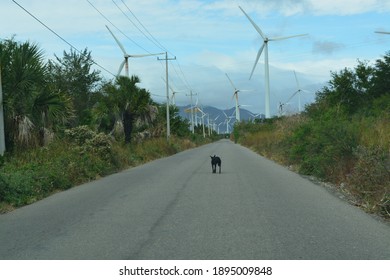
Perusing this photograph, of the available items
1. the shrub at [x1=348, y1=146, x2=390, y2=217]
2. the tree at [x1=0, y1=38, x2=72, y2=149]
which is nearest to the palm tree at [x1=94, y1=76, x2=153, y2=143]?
the tree at [x1=0, y1=38, x2=72, y2=149]

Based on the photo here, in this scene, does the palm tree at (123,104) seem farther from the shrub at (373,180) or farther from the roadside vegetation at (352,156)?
the shrub at (373,180)

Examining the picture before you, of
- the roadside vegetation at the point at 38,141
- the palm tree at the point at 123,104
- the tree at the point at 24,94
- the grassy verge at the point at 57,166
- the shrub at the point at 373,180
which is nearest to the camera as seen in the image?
the shrub at the point at 373,180

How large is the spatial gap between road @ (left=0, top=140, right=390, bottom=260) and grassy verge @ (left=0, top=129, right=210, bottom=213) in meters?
0.58

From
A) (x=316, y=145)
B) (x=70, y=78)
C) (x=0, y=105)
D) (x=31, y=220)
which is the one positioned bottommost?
(x=31, y=220)

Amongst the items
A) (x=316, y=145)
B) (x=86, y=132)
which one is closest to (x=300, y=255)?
(x=316, y=145)

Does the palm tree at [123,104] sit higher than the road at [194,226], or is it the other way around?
the palm tree at [123,104]

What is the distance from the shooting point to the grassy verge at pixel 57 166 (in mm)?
12602

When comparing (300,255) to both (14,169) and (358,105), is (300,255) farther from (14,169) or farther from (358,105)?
(358,105)

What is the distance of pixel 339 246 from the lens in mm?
7055

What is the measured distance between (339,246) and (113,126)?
28.3m

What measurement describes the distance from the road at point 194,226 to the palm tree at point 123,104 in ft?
63.5

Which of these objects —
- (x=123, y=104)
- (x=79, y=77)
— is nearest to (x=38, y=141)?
(x=123, y=104)

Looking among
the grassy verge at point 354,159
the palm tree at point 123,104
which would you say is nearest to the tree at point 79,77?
the palm tree at point 123,104

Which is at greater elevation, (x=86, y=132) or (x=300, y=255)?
(x=86, y=132)
